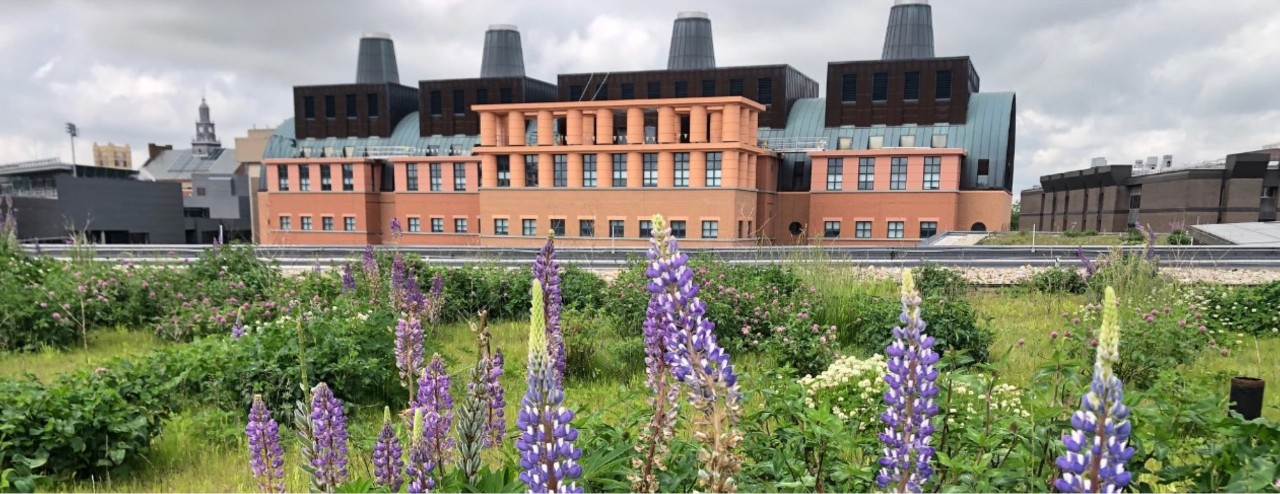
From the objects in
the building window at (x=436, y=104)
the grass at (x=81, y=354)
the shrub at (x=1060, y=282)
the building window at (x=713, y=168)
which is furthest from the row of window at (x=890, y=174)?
the grass at (x=81, y=354)

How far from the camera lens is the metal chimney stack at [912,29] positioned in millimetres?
43250

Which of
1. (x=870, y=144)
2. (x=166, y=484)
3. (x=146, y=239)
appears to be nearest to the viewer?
(x=166, y=484)

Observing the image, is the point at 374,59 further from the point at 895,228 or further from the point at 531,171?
the point at 895,228

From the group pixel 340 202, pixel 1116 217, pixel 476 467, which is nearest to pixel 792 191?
pixel 1116 217

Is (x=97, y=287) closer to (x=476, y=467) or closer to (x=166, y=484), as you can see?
(x=166, y=484)

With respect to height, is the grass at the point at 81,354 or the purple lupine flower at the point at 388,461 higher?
the purple lupine flower at the point at 388,461

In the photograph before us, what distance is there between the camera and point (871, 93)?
3791 centimetres

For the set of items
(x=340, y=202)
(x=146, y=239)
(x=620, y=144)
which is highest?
(x=620, y=144)

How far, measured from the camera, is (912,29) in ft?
142

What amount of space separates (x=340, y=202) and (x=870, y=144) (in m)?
36.5

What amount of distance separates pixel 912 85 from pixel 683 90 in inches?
536

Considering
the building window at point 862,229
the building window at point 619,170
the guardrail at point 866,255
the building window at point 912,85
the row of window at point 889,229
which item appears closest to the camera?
the guardrail at point 866,255

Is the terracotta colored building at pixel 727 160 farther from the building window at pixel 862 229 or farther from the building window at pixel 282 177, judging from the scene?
the building window at pixel 282 177

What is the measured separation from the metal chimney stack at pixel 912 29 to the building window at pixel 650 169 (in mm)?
20198
